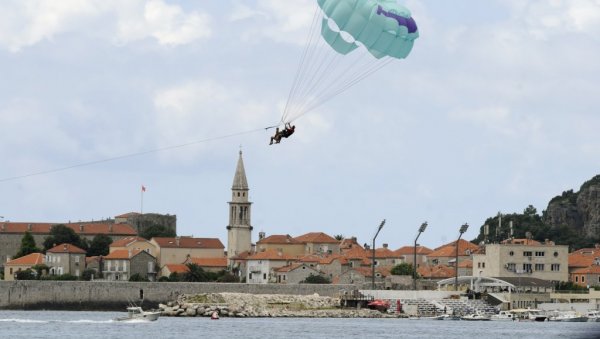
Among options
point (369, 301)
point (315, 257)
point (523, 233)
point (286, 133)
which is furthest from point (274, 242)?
point (286, 133)

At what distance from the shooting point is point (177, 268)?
151625 millimetres

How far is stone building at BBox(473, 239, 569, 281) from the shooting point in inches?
5192

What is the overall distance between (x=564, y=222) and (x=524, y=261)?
65.4 meters

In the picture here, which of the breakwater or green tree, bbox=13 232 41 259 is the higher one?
green tree, bbox=13 232 41 259

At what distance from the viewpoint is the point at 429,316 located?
114 meters

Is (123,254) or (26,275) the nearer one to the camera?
(26,275)

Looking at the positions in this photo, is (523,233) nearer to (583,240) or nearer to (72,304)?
(583,240)

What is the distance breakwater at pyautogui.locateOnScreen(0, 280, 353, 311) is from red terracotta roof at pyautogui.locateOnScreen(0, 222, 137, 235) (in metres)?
42.9

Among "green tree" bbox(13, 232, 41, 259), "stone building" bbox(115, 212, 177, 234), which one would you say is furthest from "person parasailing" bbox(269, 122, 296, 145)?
"stone building" bbox(115, 212, 177, 234)

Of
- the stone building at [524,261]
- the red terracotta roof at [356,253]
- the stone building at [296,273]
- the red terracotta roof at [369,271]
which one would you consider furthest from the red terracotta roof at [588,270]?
the red terracotta roof at [356,253]

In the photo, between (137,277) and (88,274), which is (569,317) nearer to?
(137,277)

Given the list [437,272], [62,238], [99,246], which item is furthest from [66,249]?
[437,272]

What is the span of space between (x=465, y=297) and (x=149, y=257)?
44.3 metres

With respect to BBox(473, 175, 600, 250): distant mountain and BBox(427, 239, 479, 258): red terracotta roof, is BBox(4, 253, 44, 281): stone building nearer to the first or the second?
BBox(427, 239, 479, 258): red terracotta roof
